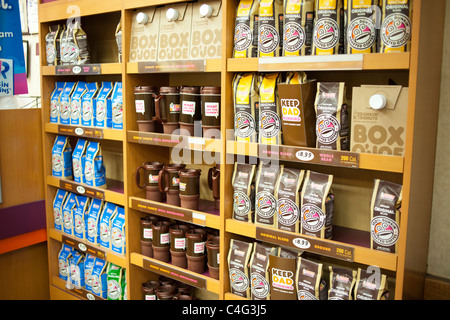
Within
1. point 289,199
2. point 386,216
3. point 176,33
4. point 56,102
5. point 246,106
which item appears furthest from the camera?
point 56,102

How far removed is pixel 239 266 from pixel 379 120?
1026 millimetres

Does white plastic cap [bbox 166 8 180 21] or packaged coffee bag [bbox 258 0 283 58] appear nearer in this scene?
packaged coffee bag [bbox 258 0 283 58]

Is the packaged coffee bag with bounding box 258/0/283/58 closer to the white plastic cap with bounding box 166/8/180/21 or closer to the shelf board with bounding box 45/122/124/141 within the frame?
the white plastic cap with bounding box 166/8/180/21

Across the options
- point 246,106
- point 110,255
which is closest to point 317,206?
point 246,106

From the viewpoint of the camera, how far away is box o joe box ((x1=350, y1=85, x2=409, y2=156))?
66.7 inches

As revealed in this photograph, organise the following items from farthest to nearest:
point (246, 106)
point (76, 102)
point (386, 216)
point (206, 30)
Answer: point (76, 102), point (206, 30), point (246, 106), point (386, 216)

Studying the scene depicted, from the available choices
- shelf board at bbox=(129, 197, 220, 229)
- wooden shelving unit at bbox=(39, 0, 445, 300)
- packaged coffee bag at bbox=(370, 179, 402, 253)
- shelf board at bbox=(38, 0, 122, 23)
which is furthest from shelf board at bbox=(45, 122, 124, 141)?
packaged coffee bag at bbox=(370, 179, 402, 253)

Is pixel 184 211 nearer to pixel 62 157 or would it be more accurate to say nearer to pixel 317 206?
pixel 317 206

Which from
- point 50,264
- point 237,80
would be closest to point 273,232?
point 237,80

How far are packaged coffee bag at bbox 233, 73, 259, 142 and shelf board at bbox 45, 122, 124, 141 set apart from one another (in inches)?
35.0

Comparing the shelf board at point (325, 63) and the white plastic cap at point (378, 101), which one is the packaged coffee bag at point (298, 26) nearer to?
the shelf board at point (325, 63)

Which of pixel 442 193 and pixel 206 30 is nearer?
pixel 442 193

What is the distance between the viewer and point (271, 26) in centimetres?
199

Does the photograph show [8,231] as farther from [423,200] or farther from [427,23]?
[427,23]
